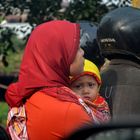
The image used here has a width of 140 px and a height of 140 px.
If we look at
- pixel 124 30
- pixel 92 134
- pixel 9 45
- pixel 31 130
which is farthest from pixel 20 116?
pixel 9 45

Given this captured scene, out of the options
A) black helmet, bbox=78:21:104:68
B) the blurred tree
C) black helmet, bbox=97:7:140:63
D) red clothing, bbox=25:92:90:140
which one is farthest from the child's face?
the blurred tree

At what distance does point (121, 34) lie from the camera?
3.59m

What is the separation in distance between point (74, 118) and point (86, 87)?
694mm

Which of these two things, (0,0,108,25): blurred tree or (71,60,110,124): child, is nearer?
(71,60,110,124): child

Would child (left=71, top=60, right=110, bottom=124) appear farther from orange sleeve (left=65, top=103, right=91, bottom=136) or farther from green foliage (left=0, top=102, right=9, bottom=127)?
green foliage (left=0, top=102, right=9, bottom=127)

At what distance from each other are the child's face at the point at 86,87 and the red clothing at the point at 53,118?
592 mm

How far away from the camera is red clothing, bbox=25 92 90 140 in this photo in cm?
279

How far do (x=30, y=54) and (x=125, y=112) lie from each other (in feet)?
2.34

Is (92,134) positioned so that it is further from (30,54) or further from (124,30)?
(124,30)

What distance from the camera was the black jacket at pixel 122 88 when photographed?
11.1 feet

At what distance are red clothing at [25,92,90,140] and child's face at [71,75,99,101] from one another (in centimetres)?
59

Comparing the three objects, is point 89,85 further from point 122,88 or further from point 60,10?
point 60,10

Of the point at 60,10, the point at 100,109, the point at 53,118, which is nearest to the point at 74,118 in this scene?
the point at 53,118

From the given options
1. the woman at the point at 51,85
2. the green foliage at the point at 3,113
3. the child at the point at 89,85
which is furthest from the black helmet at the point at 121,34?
the green foliage at the point at 3,113
